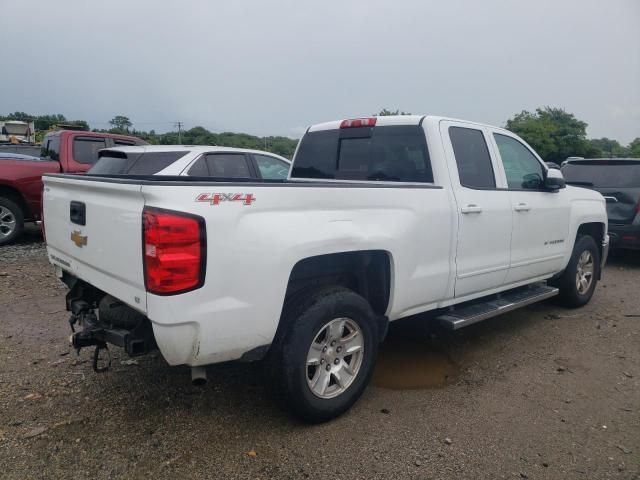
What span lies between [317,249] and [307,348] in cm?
57

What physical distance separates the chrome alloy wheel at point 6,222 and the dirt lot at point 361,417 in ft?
13.3

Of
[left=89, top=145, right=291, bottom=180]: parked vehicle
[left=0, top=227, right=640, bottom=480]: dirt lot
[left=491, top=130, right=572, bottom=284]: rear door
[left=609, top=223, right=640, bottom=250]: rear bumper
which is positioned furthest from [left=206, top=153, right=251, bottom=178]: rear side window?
[left=609, top=223, right=640, bottom=250]: rear bumper

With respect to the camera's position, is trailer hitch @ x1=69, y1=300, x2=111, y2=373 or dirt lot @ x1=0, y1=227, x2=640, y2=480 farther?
trailer hitch @ x1=69, y1=300, x2=111, y2=373

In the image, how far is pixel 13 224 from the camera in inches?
313

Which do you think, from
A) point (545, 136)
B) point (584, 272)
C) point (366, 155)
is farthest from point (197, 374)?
point (545, 136)

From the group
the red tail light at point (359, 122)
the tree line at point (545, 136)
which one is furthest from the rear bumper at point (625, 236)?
the tree line at point (545, 136)

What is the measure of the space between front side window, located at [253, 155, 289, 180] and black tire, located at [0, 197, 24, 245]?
3.97 meters

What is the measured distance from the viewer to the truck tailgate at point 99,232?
248 centimetres

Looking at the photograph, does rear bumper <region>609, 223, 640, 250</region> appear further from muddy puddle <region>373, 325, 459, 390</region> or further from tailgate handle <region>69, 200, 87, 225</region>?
tailgate handle <region>69, 200, 87, 225</region>

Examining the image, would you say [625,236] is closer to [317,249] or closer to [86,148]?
[317,249]

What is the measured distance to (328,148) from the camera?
4.48 meters

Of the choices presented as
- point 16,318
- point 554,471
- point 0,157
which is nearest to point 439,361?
point 554,471

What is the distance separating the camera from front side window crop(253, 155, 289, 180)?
25.1 feet

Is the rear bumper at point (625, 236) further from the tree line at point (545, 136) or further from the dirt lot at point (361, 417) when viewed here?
the tree line at point (545, 136)
